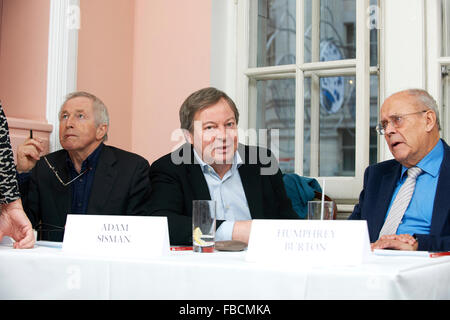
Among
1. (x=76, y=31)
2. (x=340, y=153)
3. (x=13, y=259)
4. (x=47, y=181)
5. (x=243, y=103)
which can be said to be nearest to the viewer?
(x=13, y=259)

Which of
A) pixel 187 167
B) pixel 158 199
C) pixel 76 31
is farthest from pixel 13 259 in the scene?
pixel 76 31

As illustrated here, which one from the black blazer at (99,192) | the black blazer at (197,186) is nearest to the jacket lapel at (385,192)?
the black blazer at (197,186)

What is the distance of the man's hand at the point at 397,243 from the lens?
1.38 metres

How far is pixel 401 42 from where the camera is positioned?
7.96 ft

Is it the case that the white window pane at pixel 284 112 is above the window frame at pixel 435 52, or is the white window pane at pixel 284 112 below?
above

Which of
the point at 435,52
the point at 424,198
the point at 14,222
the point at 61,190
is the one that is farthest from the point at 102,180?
the point at 435,52

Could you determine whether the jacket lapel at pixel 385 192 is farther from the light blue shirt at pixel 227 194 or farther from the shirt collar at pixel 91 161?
the shirt collar at pixel 91 161

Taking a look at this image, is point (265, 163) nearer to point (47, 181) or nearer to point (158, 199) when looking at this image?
point (158, 199)

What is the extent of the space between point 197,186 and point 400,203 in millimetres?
699

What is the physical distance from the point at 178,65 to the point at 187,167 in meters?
1.09

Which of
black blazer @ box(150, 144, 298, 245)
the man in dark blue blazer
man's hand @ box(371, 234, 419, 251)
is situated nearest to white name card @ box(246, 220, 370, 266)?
man's hand @ box(371, 234, 419, 251)

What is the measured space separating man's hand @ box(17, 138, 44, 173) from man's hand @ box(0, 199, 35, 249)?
3.11ft

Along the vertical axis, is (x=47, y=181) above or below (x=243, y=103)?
below

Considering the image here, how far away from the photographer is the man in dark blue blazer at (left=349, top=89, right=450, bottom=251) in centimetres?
175
